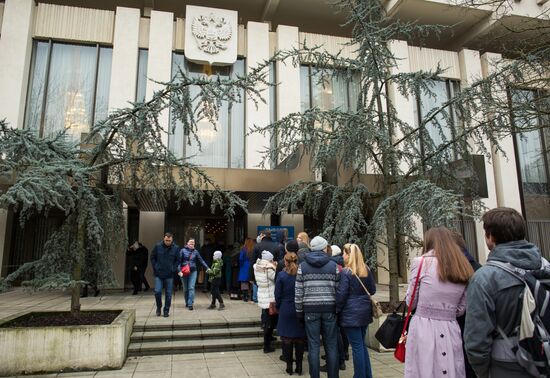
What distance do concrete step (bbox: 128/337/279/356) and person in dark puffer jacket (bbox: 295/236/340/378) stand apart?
2.57 meters

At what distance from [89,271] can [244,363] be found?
3539 millimetres

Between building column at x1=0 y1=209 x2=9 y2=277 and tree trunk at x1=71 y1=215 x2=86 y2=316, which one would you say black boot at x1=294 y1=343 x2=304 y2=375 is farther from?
building column at x1=0 y1=209 x2=9 y2=277

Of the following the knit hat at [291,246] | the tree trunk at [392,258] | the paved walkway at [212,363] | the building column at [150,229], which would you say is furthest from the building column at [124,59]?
the knit hat at [291,246]

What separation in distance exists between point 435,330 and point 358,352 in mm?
1928

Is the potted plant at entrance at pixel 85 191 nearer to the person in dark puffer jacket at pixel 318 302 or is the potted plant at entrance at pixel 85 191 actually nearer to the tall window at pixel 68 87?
the person in dark puffer jacket at pixel 318 302

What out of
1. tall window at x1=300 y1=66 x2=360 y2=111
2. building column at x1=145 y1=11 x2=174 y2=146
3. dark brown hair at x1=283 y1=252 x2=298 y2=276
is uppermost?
building column at x1=145 y1=11 x2=174 y2=146

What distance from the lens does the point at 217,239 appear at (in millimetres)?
17156

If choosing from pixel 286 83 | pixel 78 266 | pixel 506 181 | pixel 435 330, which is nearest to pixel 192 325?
pixel 78 266

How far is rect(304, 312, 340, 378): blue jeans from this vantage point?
502 cm

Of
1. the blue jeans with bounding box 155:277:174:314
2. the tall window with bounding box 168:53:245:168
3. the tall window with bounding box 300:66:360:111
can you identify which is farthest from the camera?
the tall window with bounding box 300:66:360:111

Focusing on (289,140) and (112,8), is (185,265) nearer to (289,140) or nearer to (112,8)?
(289,140)

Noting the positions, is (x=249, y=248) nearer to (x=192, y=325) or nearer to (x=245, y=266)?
(x=245, y=266)

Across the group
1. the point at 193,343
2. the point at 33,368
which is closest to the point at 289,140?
the point at 193,343

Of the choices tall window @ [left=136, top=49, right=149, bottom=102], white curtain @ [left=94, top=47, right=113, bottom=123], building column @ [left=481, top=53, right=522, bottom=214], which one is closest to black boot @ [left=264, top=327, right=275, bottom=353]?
tall window @ [left=136, top=49, right=149, bottom=102]
